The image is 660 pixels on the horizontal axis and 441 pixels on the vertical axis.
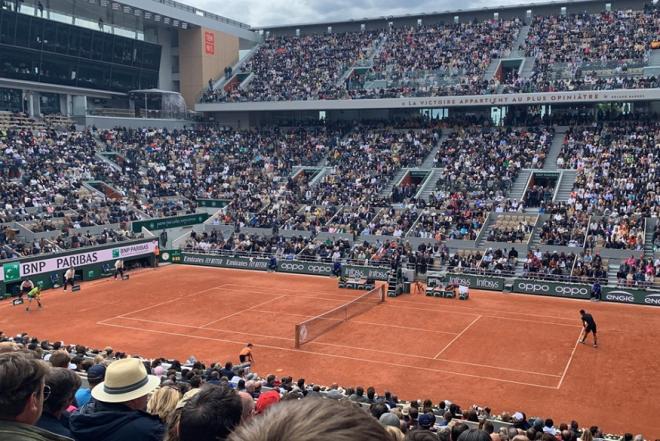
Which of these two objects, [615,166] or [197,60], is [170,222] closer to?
[197,60]

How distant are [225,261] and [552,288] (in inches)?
903

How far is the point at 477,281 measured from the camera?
37.9 meters

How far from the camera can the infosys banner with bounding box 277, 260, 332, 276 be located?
4197 centimetres

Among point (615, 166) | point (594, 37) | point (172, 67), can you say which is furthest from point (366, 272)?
point (172, 67)

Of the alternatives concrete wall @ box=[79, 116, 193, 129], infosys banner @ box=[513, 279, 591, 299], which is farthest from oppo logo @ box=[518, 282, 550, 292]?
concrete wall @ box=[79, 116, 193, 129]

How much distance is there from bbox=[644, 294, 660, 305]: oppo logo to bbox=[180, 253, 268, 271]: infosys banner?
24374 mm

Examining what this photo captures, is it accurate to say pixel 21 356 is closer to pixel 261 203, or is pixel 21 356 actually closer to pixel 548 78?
pixel 261 203

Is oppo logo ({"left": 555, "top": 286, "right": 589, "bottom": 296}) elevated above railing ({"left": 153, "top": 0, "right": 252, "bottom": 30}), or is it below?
below

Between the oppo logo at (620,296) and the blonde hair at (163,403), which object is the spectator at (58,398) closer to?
the blonde hair at (163,403)

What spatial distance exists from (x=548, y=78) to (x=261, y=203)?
1114 inches

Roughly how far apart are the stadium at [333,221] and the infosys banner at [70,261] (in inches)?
5.6

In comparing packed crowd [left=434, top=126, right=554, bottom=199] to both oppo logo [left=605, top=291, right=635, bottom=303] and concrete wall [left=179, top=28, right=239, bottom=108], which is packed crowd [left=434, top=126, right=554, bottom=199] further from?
concrete wall [left=179, top=28, right=239, bottom=108]

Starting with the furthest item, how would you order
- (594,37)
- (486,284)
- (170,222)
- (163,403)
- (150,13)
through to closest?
(150,13), (594,37), (170,222), (486,284), (163,403)

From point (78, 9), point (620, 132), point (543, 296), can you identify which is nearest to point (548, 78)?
point (620, 132)
